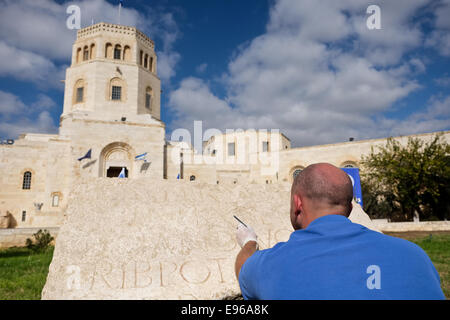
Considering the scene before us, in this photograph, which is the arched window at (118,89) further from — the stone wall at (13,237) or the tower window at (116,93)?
the stone wall at (13,237)

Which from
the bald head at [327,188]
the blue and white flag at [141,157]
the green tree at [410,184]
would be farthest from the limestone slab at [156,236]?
the green tree at [410,184]

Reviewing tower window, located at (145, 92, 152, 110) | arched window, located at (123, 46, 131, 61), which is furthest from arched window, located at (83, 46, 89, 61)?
tower window, located at (145, 92, 152, 110)

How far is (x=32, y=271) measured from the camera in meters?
5.70

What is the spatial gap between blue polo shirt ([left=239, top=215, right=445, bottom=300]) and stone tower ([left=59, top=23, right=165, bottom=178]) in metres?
19.6

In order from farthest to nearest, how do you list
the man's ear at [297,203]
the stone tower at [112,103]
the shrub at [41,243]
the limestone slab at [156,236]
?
the stone tower at [112,103] → the shrub at [41,243] → the limestone slab at [156,236] → the man's ear at [297,203]

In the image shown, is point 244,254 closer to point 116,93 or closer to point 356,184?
point 356,184

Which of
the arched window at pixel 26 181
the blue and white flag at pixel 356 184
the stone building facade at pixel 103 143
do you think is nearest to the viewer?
the blue and white flag at pixel 356 184

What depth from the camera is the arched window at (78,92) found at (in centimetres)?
2142

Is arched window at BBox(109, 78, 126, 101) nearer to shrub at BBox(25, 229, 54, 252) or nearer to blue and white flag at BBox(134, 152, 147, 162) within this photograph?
blue and white flag at BBox(134, 152, 147, 162)

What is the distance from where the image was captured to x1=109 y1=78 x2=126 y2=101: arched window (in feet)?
70.7

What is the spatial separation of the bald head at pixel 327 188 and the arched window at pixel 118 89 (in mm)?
22294

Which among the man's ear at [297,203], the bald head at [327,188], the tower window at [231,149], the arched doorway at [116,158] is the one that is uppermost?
the tower window at [231,149]

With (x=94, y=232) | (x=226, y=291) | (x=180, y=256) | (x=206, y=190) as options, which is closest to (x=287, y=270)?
(x=226, y=291)
